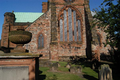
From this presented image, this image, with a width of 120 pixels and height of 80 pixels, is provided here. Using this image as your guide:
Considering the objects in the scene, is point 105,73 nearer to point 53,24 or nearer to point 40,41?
point 53,24

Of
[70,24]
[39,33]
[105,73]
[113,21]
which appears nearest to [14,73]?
[105,73]

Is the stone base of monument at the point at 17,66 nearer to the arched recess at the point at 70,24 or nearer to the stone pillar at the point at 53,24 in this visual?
the stone pillar at the point at 53,24

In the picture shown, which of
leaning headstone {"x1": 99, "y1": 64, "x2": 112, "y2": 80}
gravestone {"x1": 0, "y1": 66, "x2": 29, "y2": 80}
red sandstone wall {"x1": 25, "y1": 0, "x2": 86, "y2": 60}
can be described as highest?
red sandstone wall {"x1": 25, "y1": 0, "x2": 86, "y2": 60}

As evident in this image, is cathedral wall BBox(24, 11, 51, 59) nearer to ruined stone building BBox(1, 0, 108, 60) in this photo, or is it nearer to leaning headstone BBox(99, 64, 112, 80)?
ruined stone building BBox(1, 0, 108, 60)

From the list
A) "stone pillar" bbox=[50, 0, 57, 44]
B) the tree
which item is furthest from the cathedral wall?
the tree

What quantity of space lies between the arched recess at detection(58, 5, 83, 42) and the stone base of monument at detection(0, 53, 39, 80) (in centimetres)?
1408

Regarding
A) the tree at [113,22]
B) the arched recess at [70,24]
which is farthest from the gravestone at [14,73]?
the arched recess at [70,24]

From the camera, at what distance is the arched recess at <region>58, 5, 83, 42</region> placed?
17844 mm

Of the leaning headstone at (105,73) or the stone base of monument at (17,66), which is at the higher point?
the stone base of monument at (17,66)

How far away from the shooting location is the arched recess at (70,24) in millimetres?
17844

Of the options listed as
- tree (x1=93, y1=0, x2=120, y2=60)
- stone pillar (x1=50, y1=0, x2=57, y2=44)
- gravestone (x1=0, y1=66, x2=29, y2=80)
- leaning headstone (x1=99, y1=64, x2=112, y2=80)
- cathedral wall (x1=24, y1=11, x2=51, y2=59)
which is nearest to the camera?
gravestone (x1=0, y1=66, x2=29, y2=80)

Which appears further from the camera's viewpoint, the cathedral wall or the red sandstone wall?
the cathedral wall

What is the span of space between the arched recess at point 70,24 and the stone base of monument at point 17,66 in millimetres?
14076

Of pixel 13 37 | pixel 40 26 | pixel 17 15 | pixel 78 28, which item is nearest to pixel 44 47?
pixel 40 26
